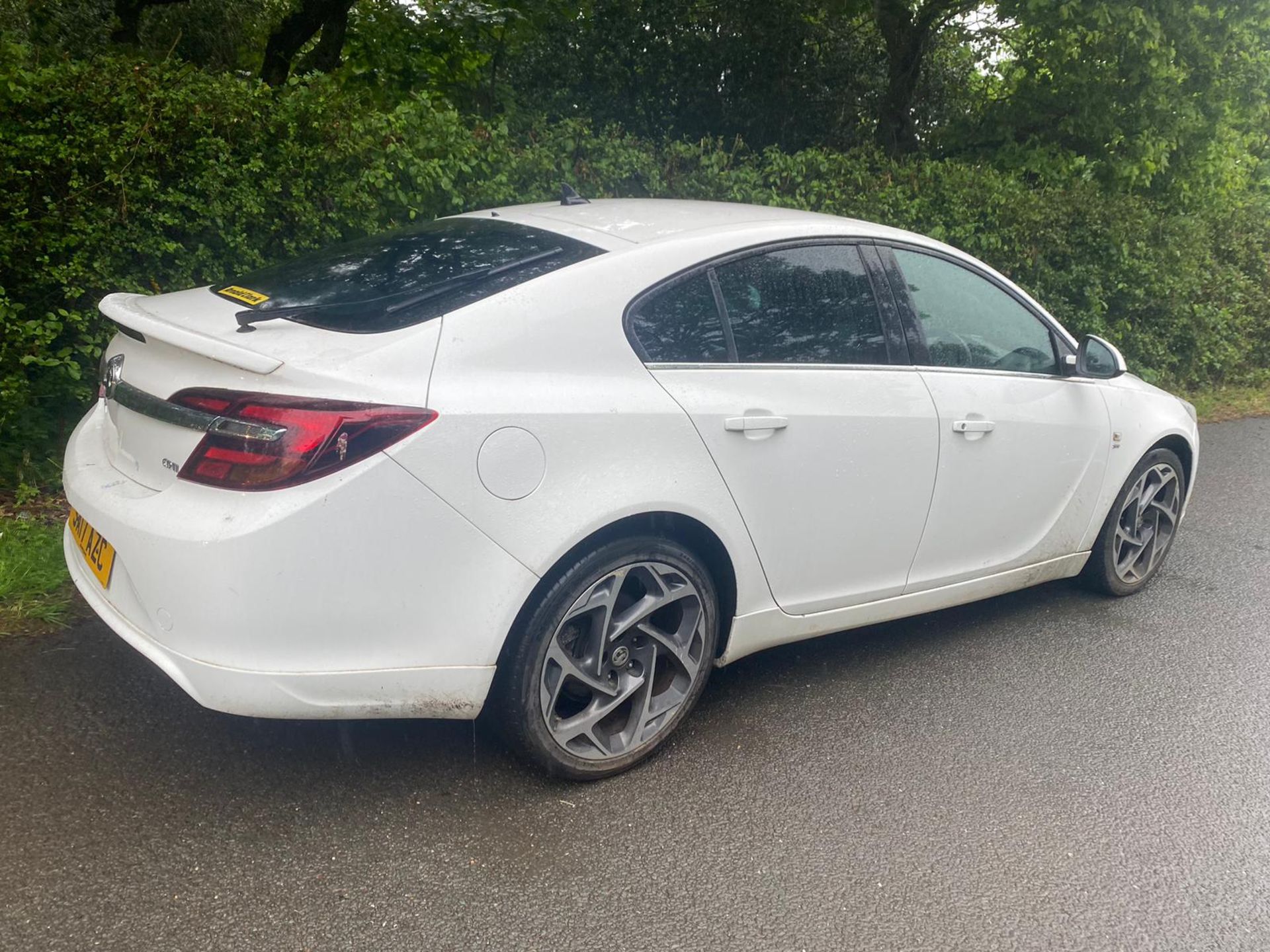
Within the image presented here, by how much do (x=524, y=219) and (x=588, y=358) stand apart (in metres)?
0.92

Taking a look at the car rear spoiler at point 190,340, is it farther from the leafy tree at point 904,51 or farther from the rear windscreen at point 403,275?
the leafy tree at point 904,51

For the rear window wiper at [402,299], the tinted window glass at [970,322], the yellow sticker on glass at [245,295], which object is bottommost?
the yellow sticker on glass at [245,295]

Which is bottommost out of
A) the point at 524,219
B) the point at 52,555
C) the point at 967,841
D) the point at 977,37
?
the point at 52,555

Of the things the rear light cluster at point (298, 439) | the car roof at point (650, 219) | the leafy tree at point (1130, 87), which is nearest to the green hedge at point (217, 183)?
the car roof at point (650, 219)

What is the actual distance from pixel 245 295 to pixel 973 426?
253 cm

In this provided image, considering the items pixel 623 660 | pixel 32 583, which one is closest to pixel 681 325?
pixel 623 660

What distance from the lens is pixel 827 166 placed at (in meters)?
8.37

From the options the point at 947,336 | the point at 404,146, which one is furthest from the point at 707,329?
the point at 404,146

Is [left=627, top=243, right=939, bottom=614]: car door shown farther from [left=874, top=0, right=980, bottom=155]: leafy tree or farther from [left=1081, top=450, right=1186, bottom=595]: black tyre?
[left=874, top=0, right=980, bottom=155]: leafy tree

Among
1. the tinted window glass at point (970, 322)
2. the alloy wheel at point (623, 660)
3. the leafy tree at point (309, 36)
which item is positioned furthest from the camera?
the leafy tree at point (309, 36)

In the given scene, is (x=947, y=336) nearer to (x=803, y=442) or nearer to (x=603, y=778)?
(x=803, y=442)

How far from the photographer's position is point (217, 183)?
16.9 feet

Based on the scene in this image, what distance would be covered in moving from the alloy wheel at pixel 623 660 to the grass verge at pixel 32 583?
2039 millimetres

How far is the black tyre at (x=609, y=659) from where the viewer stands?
9.82ft
